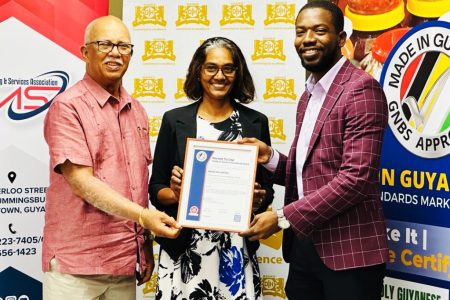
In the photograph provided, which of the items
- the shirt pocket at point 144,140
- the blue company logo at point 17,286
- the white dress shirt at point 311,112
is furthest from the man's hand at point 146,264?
the blue company logo at point 17,286

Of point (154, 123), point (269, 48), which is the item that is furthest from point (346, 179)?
point (154, 123)

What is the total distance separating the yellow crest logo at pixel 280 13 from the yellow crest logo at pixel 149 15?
0.71 metres

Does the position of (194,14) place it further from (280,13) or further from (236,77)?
(236,77)

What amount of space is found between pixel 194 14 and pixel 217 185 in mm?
1622

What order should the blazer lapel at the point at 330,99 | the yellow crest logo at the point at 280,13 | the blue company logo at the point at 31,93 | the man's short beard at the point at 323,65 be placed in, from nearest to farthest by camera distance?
the blazer lapel at the point at 330,99 < the man's short beard at the point at 323,65 < the blue company logo at the point at 31,93 < the yellow crest logo at the point at 280,13

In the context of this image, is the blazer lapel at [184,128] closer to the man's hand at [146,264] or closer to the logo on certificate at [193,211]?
the logo on certificate at [193,211]

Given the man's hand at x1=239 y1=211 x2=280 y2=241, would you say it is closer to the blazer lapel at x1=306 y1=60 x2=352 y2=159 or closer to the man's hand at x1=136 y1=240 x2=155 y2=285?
the blazer lapel at x1=306 y1=60 x2=352 y2=159

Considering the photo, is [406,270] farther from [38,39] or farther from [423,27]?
[38,39]

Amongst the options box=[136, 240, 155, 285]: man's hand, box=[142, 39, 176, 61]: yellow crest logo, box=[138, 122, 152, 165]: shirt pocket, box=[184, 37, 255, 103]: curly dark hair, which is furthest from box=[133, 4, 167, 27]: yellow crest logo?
box=[136, 240, 155, 285]: man's hand

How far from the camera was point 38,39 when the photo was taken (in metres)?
3.57

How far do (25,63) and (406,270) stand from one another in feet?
8.53

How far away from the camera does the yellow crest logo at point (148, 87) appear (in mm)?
3836

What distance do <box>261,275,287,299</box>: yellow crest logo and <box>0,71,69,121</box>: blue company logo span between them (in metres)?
1.86

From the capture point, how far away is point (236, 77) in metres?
2.94
